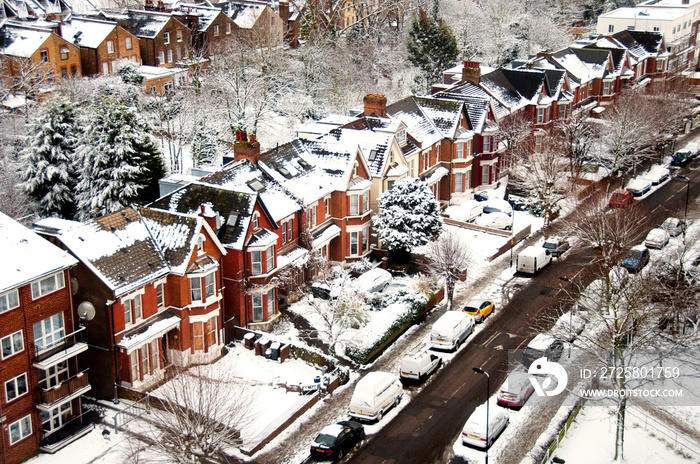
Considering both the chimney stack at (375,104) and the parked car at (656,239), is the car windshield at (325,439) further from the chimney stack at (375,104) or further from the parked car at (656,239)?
the parked car at (656,239)

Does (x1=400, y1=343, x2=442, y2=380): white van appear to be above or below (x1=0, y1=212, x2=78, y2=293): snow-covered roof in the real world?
below

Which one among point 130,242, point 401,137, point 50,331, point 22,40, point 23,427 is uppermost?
point 22,40

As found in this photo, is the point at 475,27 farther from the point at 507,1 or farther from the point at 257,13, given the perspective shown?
the point at 257,13

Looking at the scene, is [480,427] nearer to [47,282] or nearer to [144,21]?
[47,282]

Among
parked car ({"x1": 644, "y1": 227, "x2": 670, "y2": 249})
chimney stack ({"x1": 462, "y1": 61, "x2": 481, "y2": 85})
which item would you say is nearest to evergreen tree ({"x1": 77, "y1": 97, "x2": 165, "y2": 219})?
chimney stack ({"x1": 462, "y1": 61, "x2": 481, "y2": 85})

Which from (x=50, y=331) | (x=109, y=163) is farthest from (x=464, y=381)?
(x=109, y=163)

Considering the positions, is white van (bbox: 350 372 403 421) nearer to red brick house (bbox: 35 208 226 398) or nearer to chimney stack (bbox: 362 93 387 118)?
red brick house (bbox: 35 208 226 398)

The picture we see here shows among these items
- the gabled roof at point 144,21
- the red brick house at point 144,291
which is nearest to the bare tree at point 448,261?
the red brick house at point 144,291
